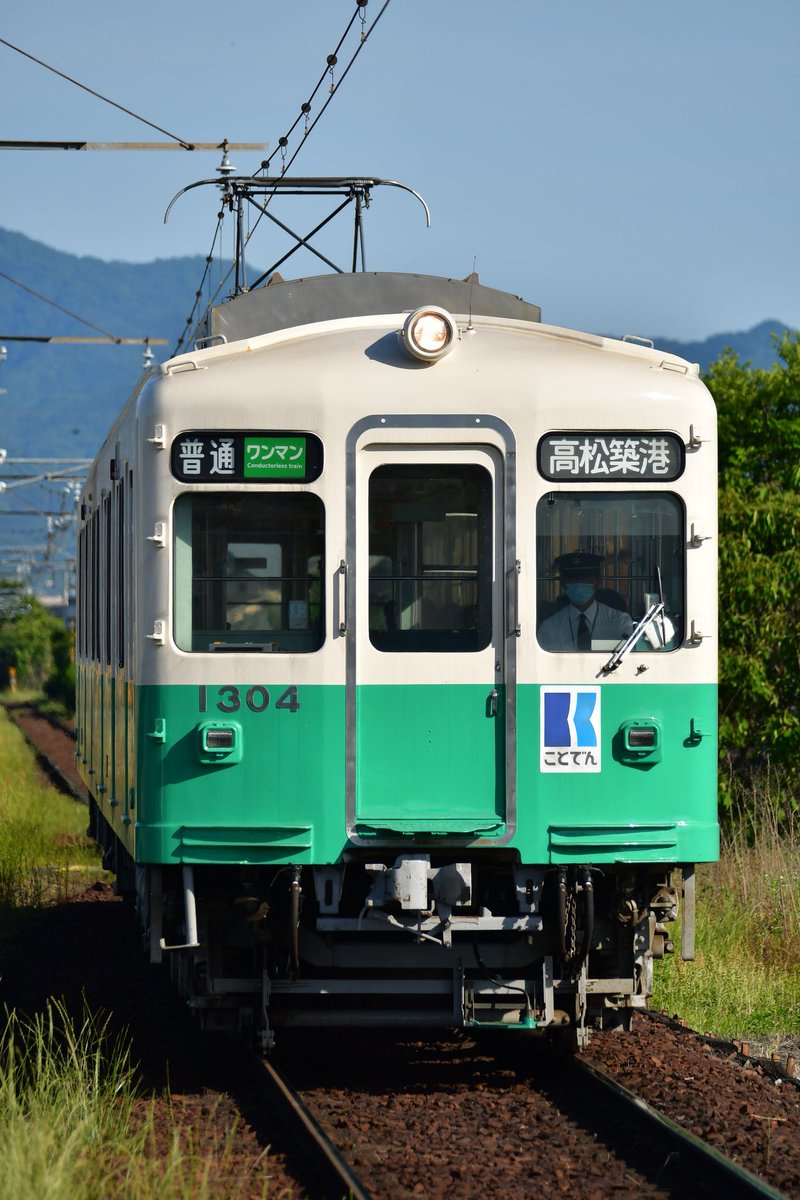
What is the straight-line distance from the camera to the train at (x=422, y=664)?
734 cm

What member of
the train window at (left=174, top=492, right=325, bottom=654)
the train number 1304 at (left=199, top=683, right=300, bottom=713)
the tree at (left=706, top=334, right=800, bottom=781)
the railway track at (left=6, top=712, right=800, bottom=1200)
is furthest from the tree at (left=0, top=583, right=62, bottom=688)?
the train number 1304 at (left=199, top=683, right=300, bottom=713)

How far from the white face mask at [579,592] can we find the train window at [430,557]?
35 cm

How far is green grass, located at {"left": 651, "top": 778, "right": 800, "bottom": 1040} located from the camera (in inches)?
369

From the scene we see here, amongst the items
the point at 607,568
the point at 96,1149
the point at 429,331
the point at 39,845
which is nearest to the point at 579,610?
the point at 607,568

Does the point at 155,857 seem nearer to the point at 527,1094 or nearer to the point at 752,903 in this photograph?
the point at 527,1094

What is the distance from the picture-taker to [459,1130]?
273 inches

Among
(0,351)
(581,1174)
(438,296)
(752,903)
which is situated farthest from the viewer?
(0,351)

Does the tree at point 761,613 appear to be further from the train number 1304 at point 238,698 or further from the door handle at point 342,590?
the train number 1304 at point 238,698

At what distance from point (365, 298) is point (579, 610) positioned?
7.02 feet

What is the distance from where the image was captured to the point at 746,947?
10828 millimetres

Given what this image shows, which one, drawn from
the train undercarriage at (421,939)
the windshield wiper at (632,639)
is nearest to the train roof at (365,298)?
the windshield wiper at (632,639)

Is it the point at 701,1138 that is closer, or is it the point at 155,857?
the point at 701,1138

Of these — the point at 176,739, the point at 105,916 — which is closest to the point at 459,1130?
the point at 176,739

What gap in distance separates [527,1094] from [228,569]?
2.64m
